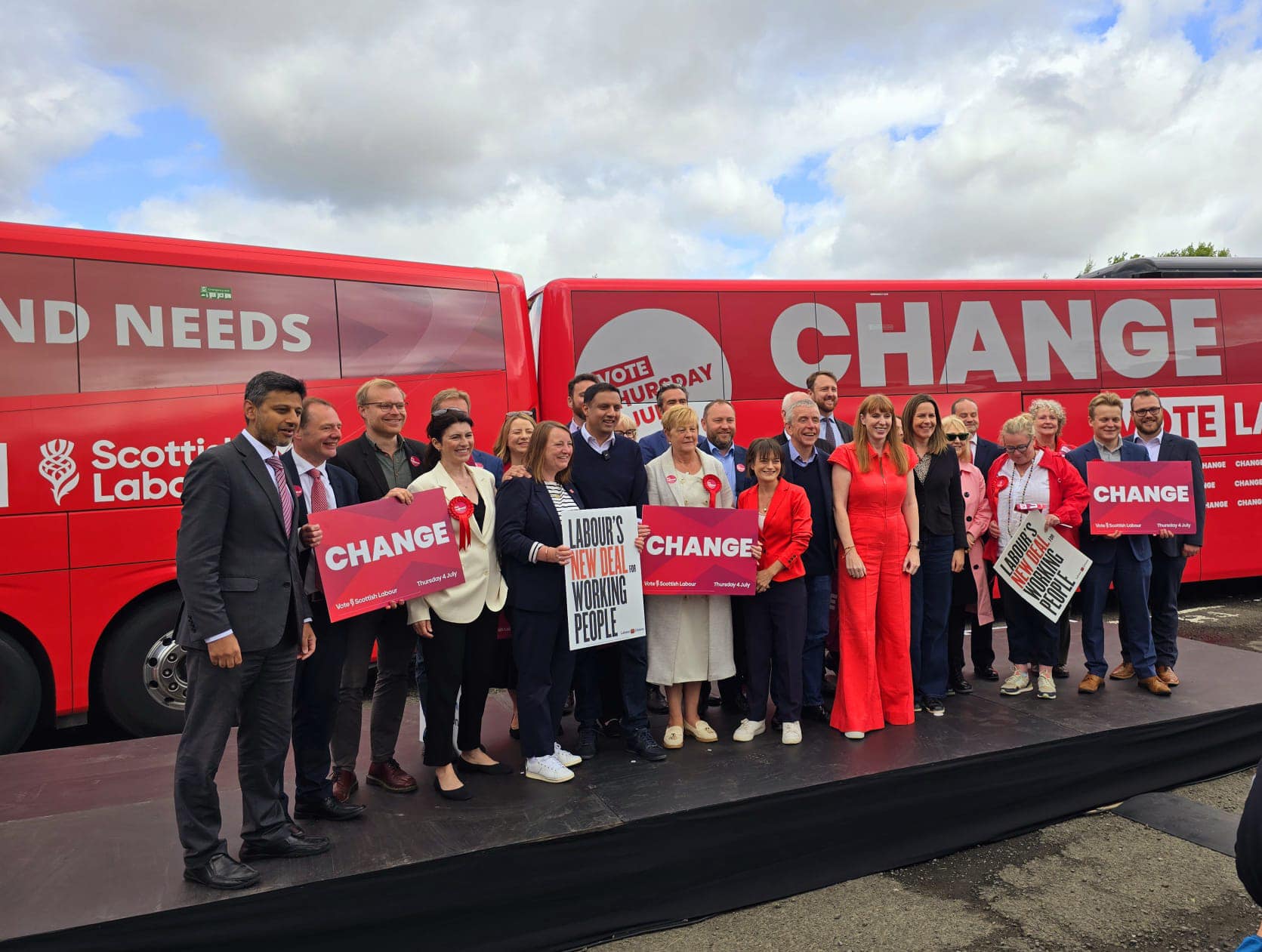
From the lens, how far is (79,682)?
505 centimetres

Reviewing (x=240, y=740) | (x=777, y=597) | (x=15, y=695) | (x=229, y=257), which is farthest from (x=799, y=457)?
(x=15, y=695)

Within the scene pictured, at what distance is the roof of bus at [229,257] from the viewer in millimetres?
4992

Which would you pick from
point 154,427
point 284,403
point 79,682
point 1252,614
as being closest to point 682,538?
point 284,403

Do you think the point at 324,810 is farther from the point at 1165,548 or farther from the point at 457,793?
the point at 1165,548

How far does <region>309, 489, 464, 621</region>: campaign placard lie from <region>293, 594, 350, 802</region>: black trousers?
3.5 inches

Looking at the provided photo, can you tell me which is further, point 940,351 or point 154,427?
point 940,351

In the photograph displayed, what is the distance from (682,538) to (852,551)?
0.93 metres

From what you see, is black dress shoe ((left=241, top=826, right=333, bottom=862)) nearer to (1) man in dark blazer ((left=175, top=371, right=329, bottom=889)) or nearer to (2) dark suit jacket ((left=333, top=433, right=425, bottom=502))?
(1) man in dark blazer ((left=175, top=371, right=329, bottom=889))

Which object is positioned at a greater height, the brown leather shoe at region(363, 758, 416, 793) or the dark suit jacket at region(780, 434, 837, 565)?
the dark suit jacket at region(780, 434, 837, 565)

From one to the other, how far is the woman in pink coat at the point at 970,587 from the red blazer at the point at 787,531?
1385 mm

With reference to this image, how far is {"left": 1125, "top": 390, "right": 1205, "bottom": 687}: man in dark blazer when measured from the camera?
523 centimetres

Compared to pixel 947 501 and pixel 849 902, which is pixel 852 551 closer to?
pixel 947 501

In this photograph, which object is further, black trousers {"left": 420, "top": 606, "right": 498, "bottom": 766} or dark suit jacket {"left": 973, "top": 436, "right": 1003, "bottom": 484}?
dark suit jacket {"left": 973, "top": 436, "right": 1003, "bottom": 484}

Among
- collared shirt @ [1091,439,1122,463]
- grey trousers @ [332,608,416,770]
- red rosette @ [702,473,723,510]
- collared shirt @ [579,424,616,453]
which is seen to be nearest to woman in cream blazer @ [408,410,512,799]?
grey trousers @ [332,608,416,770]
